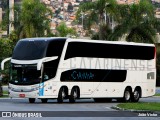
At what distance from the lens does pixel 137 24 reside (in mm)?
68000

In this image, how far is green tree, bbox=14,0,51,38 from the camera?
7519 cm

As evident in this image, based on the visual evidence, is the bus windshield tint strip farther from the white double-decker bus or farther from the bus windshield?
the bus windshield

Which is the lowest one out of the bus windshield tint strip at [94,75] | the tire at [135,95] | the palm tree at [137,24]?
the tire at [135,95]

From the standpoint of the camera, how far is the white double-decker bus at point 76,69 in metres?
38.0

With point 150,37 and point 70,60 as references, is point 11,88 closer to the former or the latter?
point 70,60

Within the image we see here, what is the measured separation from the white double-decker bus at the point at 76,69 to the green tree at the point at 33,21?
31.9 meters

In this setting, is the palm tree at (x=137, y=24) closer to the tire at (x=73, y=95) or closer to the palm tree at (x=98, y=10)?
the palm tree at (x=98, y=10)

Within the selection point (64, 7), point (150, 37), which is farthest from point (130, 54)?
point (64, 7)

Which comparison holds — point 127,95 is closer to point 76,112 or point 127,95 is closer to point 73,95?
point 73,95

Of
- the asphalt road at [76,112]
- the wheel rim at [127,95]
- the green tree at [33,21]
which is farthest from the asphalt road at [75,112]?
the green tree at [33,21]

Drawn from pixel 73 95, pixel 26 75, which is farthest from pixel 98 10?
pixel 26 75

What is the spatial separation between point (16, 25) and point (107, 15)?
460 inches

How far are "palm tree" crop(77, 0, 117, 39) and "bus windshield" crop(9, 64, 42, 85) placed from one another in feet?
102

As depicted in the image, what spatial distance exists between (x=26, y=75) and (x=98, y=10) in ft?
107
